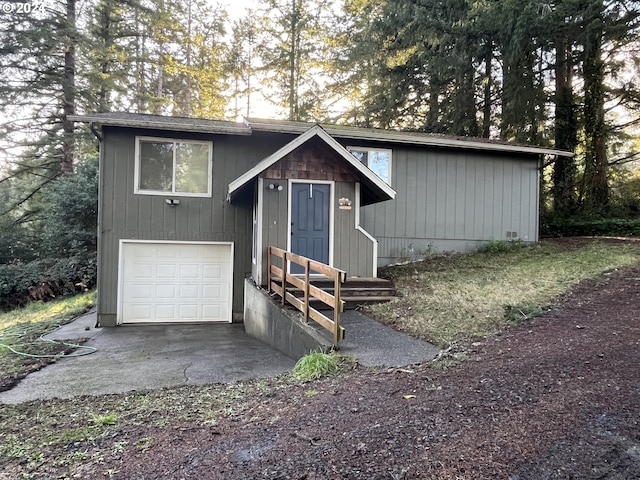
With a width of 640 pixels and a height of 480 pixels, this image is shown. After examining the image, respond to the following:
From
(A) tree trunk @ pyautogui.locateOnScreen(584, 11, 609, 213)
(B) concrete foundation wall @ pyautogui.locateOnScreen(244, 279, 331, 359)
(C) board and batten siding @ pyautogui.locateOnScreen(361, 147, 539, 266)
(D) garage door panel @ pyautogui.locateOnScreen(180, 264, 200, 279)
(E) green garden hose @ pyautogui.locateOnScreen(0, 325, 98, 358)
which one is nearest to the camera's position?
(B) concrete foundation wall @ pyautogui.locateOnScreen(244, 279, 331, 359)

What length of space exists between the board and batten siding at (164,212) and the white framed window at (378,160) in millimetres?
2490

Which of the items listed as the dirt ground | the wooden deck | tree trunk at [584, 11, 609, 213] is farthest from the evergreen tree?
the dirt ground

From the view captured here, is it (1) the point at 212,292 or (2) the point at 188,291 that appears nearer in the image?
(2) the point at 188,291

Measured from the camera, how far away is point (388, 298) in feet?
24.4

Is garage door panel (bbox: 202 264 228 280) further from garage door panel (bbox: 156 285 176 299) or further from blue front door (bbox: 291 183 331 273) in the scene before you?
blue front door (bbox: 291 183 331 273)

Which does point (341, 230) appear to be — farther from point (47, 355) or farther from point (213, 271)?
point (47, 355)

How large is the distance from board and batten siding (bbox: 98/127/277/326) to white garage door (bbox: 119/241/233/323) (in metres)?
0.23

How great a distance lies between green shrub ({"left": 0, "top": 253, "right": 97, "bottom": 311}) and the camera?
13750 millimetres

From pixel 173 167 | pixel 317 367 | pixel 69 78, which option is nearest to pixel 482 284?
pixel 317 367

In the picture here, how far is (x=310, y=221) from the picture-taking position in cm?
841

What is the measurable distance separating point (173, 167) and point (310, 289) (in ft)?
19.1

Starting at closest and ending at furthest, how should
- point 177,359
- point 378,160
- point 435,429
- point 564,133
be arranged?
1. point 435,429
2. point 177,359
3. point 378,160
4. point 564,133

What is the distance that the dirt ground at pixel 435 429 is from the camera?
2.27 m

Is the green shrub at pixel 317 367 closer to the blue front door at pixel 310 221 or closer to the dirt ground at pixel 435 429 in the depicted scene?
the dirt ground at pixel 435 429
